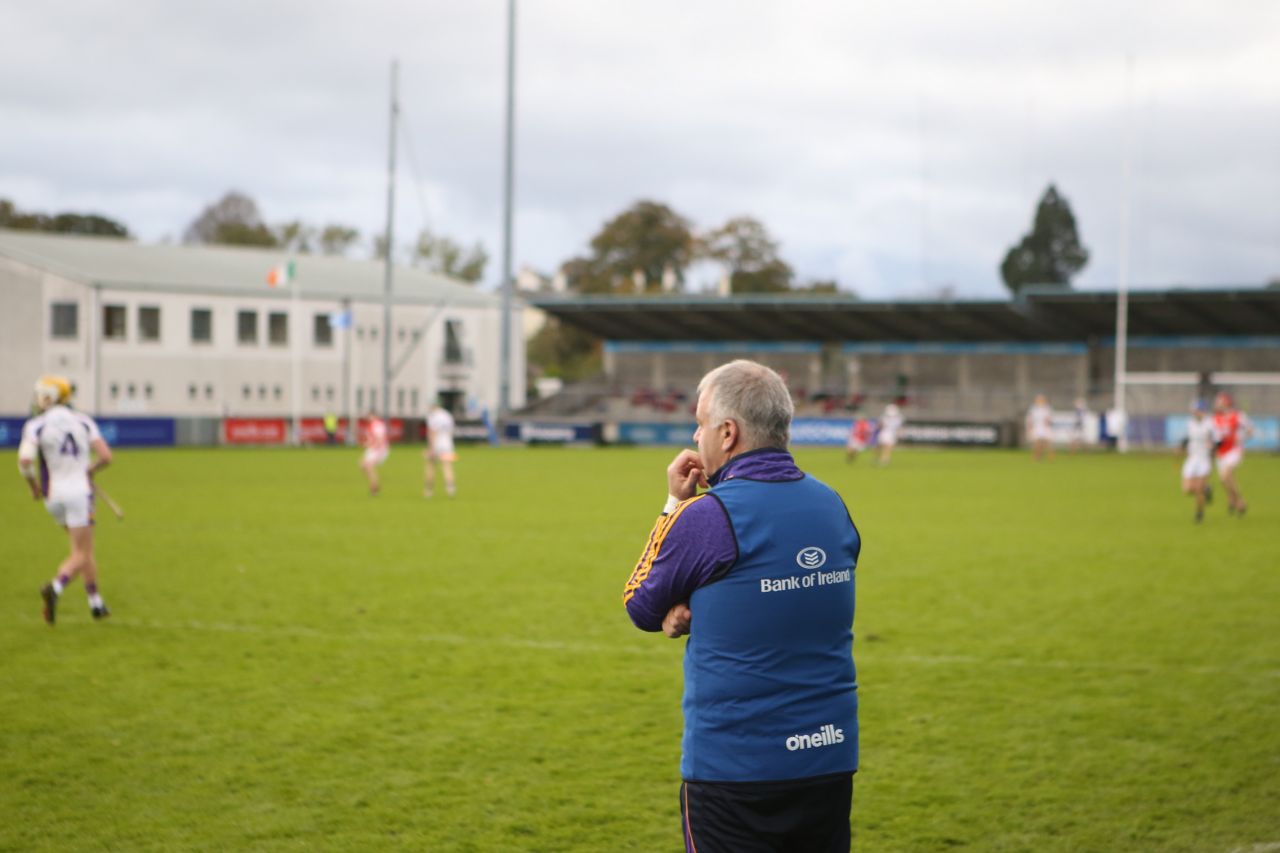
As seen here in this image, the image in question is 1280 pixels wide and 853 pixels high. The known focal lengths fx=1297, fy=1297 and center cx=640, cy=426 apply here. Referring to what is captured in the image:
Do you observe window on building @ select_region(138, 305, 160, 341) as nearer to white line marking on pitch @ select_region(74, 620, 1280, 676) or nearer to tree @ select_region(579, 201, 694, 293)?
tree @ select_region(579, 201, 694, 293)

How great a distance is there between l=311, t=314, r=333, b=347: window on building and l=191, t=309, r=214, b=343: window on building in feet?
17.3

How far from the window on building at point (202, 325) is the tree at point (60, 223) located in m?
31.5

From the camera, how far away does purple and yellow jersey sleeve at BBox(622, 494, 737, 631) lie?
338 centimetres

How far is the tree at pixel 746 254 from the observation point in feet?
305

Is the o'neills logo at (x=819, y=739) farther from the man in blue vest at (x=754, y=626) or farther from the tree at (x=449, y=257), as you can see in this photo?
the tree at (x=449, y=257)

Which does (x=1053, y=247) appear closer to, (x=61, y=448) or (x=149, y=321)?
(x=149, y=321)

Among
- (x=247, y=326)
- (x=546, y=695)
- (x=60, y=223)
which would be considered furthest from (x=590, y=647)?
(x=60, y=223)

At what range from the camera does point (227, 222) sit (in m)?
102

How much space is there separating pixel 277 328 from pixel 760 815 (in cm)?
6880

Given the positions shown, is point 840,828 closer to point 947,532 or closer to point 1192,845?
point 1192,845

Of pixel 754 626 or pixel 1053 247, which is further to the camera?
pixel 1053 247

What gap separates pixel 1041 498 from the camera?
26.6 meters

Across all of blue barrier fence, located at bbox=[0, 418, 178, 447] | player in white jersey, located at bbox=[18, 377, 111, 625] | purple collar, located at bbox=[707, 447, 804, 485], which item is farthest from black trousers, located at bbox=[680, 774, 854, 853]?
blue barrier fence, located at bbox=[0, 418, 178, 447]

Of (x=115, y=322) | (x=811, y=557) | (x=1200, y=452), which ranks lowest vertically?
(x=1200, y=452)
